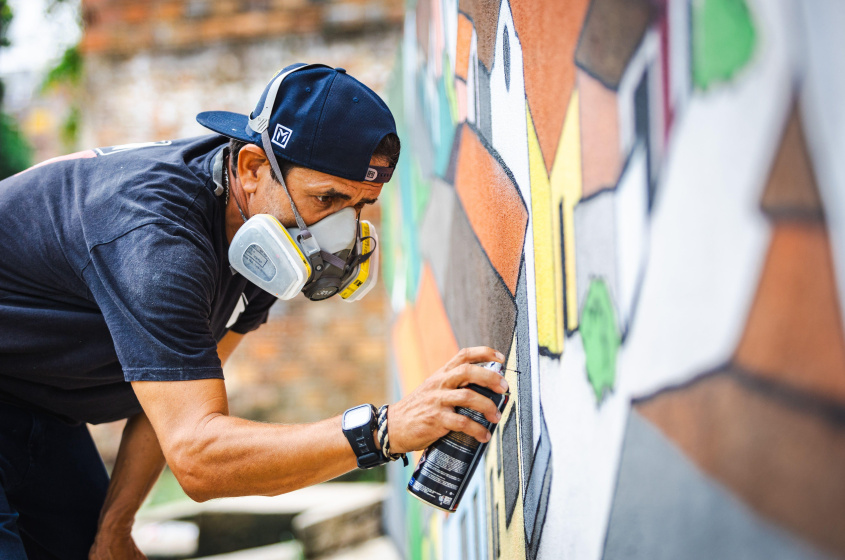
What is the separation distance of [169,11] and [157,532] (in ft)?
16.9

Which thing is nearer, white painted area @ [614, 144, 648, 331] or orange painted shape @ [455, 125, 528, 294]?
white painted area @ [614, 144, 648, 331]

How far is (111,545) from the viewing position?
2.41 meters

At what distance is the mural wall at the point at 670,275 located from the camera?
30.0 inches

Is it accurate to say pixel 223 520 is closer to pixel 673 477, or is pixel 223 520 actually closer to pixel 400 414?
pixel 400 414

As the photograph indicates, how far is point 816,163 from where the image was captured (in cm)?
75

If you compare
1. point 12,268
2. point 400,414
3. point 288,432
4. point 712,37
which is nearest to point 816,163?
point 712,37

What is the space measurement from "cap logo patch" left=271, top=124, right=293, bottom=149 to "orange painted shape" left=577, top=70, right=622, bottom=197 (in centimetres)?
90

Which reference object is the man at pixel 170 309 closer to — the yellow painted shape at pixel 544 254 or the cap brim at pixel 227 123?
the cap brim at pixel 227 123

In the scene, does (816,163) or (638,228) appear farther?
(638,228)

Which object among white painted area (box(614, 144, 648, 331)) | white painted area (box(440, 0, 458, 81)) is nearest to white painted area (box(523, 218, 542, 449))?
white painted area (box(614, 144, 648, 331))

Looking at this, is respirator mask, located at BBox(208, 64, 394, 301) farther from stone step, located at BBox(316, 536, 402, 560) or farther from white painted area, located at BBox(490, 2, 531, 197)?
stone step, located at BBox(316, 536, 402, 560)

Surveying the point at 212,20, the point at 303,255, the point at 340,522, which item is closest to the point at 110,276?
the point at 303,255

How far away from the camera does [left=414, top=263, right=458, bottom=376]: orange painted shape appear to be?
304 centimetres

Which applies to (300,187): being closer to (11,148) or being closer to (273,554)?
(273,554)
